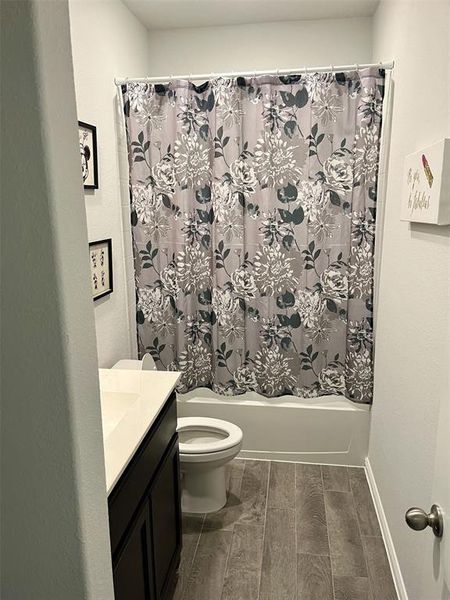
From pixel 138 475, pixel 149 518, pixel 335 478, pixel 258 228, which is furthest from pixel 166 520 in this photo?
pixel 258 228

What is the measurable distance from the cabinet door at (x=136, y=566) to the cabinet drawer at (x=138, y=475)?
5cm

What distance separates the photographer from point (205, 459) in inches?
90.7

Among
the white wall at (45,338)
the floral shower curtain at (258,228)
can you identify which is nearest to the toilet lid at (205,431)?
the floral shower curtain at (258,228)

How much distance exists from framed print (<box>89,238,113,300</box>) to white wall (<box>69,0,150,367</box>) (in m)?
0.04

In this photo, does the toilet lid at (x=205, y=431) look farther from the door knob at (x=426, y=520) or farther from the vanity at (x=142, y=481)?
the door knob at (x=426, y=520)

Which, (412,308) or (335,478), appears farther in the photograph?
(335,478)

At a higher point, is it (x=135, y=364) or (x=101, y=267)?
(x=101, y=267)

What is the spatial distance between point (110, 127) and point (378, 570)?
2.51 metres

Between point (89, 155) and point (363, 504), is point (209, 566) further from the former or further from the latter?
point (89, 155)

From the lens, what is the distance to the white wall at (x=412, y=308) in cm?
149

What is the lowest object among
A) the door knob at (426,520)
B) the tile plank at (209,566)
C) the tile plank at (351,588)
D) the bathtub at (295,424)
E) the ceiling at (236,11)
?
the tile plank at (209,566)

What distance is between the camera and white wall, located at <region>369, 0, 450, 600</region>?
149 cm

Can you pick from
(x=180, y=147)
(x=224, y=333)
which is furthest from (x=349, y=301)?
(x=180, y=147)

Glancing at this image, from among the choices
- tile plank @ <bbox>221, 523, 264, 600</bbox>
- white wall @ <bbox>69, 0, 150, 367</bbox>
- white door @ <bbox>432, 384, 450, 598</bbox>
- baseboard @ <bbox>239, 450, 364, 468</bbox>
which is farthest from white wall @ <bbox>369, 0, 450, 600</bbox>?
white wall @ <bbox>69, 0, 150, 367</bbox>
